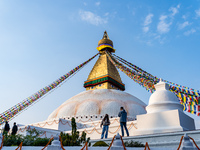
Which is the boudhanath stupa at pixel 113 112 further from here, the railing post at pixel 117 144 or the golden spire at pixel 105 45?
the railing post at pixel 117 144

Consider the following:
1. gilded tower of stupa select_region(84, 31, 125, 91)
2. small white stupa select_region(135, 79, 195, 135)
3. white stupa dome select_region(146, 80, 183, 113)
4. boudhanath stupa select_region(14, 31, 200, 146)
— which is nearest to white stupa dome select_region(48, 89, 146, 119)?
boudhanath stupa select_region(14, 31, 200, 146)

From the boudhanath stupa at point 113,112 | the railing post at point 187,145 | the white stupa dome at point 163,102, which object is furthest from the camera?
the white stupa dome at point 163,102

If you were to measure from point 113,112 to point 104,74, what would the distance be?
31.7 ft

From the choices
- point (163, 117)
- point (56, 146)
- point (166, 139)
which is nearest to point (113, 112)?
point (163, 117)

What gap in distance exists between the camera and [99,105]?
21.1 m

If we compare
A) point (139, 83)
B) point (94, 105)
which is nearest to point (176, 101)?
point (139, 83)

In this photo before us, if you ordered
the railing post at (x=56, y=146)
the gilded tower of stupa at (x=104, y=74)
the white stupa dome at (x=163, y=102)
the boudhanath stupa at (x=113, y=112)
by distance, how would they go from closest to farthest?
the railing post at (x=56, y=146), the boudhanath stupa at (x=113, y=112), the white stupa dome at (x=163, y=102), the gilded tower of stupa at (x=104, y=74)

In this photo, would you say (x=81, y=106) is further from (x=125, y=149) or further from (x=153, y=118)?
(x=125, y=149)

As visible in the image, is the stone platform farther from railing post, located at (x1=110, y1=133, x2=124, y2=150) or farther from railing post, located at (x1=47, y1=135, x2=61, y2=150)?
railing post, located at (x1=47, y1=135, x2=61, y2=150)

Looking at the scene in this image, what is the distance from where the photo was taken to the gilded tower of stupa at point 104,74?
93.3ft

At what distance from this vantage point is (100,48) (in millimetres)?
32406

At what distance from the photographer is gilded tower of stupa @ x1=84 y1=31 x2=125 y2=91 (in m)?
28.4

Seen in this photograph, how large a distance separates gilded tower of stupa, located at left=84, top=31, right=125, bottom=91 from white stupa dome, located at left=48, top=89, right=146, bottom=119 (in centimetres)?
481

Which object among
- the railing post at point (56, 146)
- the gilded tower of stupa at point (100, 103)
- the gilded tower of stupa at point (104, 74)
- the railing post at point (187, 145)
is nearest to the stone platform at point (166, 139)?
the railing post at point (187, 145)
